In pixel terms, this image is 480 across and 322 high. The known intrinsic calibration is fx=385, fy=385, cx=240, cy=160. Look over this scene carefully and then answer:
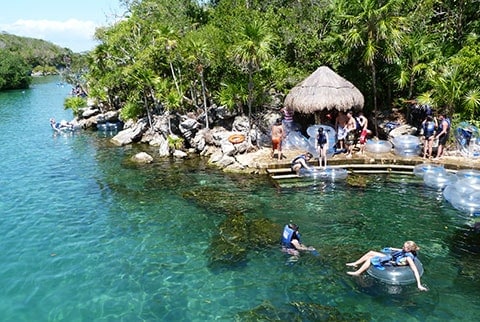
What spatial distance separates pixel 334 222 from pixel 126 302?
7.05 metres

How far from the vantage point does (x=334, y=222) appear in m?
12.9

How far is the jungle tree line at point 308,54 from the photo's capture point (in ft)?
58.7

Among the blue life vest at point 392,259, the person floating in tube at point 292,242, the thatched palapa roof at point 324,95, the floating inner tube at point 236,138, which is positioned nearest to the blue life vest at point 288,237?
the person floating in tube at point 292,242

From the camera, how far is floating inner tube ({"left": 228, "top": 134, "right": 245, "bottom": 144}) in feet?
65.6

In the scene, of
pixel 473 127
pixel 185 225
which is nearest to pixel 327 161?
pixel 473 127

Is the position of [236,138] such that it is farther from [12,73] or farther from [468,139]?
[12,73]

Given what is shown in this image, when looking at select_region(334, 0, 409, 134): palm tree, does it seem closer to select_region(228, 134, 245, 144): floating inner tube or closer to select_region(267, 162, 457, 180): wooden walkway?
select_region(267, 162, 457, 180): wooden walkway

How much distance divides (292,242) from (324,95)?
30.9ft

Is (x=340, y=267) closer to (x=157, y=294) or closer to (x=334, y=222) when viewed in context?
(x=334, y=222)

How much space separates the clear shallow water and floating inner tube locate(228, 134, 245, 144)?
2.17m

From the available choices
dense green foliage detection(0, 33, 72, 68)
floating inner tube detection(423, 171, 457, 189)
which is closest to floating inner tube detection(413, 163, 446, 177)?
floating inner tube detection(423, 171, 457, 189)

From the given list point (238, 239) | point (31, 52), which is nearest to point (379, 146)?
point (238, 239)

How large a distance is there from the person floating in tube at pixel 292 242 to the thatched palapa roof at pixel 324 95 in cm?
879

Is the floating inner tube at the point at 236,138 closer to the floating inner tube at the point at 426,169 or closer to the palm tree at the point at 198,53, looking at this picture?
the palm tree at the point at 198,53
